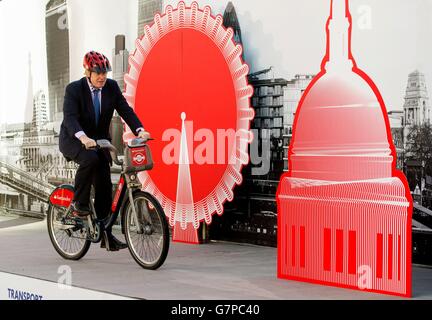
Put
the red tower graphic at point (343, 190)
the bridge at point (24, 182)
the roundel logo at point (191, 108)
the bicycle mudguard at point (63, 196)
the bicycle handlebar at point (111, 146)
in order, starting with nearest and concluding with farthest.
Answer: the red tower graphic at point (343, 190), the bicycle handlebar at point (111, 146), the bicycle mudguard at point (63, 196), the roundel logo at point (191, 108), the bridge at point (24, 182)

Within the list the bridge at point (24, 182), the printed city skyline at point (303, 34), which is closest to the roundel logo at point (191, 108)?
the printed city skyline at point (303, 34)

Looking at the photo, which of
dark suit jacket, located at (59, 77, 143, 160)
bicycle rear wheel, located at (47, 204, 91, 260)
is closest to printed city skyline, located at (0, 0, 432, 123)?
dark suit jacket, located at (59, 77, 143, 160)

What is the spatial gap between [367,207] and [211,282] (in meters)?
1.09

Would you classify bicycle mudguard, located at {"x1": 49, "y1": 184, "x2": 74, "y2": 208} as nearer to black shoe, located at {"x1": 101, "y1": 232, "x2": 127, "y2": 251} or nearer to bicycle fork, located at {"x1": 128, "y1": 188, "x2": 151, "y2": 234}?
black shoe, located at {"x1": 101, "y1": 232, "x2": 127, "y2": 251}

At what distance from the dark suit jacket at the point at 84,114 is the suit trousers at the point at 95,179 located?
103 millimetres

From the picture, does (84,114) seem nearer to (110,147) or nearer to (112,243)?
(110,147)

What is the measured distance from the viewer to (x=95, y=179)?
213 inches

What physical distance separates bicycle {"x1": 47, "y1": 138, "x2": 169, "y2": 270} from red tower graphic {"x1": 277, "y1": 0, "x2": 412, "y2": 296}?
832 millimetres

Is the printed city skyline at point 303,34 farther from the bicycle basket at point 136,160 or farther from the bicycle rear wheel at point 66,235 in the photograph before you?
the bicycle rear wheel at point 66,235

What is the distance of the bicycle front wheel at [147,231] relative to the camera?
4.95 m

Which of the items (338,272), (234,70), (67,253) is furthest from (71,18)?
(338,272)

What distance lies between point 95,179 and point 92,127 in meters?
0.37

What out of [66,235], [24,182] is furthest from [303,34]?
[24,182]

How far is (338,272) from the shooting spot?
14.8ft
